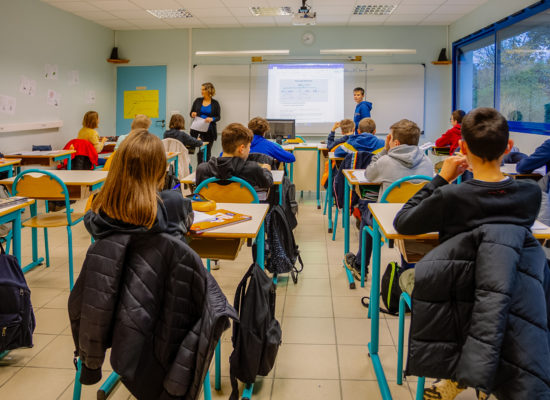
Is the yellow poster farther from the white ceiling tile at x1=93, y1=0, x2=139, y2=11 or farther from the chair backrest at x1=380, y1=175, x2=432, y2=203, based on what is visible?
the chair backrest at x1=380, y1=175, x2=432, y2=203

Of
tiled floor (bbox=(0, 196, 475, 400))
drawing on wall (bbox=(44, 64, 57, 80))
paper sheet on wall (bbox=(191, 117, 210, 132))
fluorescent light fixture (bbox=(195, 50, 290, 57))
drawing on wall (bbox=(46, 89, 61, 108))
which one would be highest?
fluorescent light fixture (bbox=(195, 50, 290, 57))

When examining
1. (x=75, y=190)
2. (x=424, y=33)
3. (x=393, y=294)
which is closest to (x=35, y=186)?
(x=75, y=190)

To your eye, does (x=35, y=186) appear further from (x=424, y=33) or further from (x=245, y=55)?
(x=424, y=33)

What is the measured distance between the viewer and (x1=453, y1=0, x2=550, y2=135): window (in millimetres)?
4977

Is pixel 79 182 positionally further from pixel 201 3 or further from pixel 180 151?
pixel 201 3

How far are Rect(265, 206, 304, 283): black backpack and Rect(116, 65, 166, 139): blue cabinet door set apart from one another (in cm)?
582

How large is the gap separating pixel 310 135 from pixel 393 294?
6.19 meters

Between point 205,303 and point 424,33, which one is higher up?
Result: point 424,33

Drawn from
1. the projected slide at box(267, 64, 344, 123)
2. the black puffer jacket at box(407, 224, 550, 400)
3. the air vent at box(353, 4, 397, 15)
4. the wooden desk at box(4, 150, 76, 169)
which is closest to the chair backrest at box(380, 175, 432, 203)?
the black puffer jacket at box(407, 224, 550, 400)

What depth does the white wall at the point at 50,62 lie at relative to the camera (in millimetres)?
5648

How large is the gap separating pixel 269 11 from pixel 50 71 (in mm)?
3202

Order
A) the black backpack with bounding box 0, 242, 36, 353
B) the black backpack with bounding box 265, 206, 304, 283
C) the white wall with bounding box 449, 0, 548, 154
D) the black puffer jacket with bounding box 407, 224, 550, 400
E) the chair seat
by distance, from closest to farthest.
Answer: the black puffer jacket with bounding box 407, 224, 550, 400 < the black backpack with bounding box 0, 242, 36, 353 < the black backpack with bounding box 265, 206, 304, 283 < the chair seat < the white wall with bounding box 449, 0, 548, 154

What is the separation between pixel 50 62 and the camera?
6465 millimetres

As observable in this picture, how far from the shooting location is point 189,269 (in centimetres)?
138
